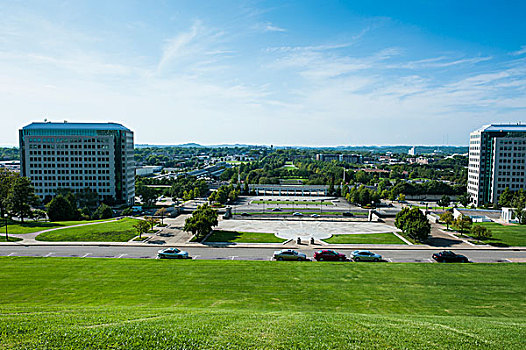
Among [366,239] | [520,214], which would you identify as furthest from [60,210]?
[520,214]

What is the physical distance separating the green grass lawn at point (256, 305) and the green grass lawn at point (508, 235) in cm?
1296

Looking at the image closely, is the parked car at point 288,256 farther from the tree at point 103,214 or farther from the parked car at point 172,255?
the tree at point 103,214

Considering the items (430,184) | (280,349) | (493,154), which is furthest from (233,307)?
(430,184)

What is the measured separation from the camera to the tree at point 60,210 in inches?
2247

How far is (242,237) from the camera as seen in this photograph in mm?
45875

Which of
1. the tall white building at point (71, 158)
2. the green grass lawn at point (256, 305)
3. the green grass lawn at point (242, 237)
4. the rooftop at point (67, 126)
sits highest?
the rooftop at point (67, 126)

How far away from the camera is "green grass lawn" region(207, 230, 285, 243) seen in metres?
43.8

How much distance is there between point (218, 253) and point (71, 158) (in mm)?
63299

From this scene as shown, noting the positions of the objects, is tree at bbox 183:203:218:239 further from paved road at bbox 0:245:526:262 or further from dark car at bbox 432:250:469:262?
dark car at bbox 432:250:469:262

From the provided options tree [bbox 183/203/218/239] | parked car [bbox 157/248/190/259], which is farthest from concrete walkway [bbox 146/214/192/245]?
parked car [bbox 157/248/190/259]

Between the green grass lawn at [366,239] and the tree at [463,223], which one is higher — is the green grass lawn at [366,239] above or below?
below

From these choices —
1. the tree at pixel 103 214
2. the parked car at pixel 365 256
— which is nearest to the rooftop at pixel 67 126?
the tree at pixel 103 214

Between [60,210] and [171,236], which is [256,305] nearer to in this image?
[171,236]

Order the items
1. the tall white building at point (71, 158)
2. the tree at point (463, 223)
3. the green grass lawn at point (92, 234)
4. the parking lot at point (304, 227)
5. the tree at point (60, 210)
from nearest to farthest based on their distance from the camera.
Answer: the green grass lawn at point (92, 234), the tree at point (463, 223), the parking lot at point (304, 227), the tree at point (60, 210), the tall white building at point (71, 158)
